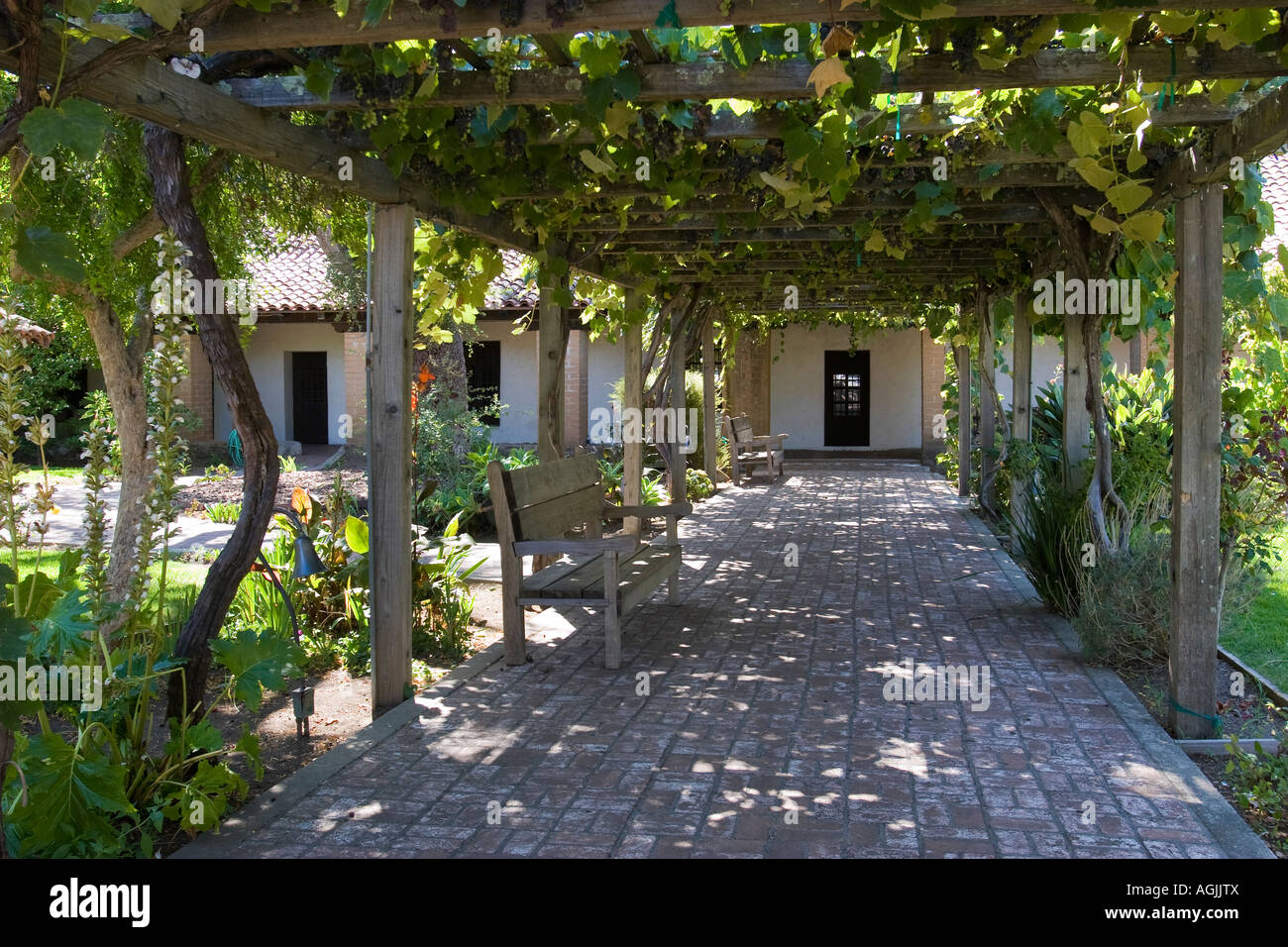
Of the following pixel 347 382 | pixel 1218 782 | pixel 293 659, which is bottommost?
pixel 1218 782

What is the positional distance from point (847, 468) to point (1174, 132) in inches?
572

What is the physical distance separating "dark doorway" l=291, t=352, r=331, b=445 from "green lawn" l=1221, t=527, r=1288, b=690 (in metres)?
17.2

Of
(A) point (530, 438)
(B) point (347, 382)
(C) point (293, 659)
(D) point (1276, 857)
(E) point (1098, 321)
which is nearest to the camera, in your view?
(D) point (1276, 857)

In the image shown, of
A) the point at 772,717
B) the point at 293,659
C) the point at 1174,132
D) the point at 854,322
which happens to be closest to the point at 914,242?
the point at 1174,132

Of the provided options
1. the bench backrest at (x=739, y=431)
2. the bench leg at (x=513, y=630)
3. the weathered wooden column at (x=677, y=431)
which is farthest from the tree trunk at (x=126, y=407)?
Answer: the bench backrest at (x=739, y=431)

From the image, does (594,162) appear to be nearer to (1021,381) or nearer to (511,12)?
(511,12)

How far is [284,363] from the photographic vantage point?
20234mm

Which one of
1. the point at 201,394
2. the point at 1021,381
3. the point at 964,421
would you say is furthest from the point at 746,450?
the point at 201,394

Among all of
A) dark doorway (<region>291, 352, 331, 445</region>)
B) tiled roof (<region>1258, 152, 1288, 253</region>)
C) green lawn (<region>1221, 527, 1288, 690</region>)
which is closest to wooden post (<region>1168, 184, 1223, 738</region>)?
green lawn (<region>1221, 527, 1288, 690</region>)

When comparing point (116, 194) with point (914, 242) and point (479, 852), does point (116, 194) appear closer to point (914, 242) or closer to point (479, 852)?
point (479, 852)

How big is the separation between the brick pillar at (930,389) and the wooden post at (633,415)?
10693 millimetres

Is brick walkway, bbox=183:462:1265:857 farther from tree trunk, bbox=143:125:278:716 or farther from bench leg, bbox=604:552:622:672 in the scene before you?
tree trunk, bbox=143:125:278:716

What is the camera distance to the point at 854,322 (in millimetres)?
17281

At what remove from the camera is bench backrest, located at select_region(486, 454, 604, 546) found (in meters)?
5.58
